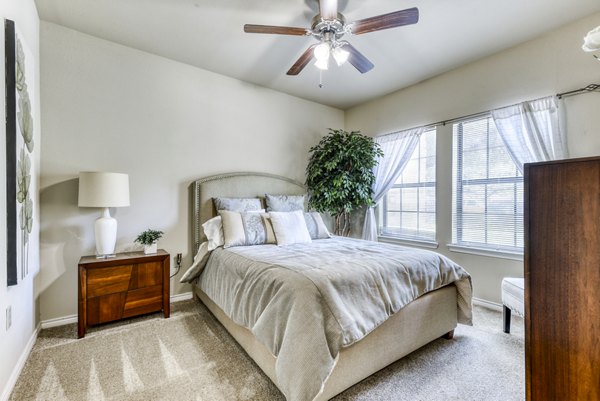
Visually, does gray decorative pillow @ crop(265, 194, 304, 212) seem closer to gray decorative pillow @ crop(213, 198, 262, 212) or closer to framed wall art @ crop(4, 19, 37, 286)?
gray decorative pillow @ crop(213, 198, 262, 212)

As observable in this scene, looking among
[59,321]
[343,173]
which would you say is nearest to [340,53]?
[343,173]

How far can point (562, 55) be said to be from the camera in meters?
2.55

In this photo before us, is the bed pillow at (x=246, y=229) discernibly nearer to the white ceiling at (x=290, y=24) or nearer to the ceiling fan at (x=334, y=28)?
the ceiling fan at (x=334, y=28)

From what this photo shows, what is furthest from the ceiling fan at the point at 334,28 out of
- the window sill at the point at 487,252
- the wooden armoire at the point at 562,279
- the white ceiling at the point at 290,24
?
the window sill at the point at 487,252

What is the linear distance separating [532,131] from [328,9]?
2314mm

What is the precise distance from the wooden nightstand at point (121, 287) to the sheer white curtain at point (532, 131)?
3679 millimetres

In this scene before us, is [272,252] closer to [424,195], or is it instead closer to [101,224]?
[101,224]

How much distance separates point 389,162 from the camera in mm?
4055

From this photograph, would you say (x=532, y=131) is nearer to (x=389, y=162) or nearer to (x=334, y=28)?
(x=389, y=162)

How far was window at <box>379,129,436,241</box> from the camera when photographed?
3662 millimetres

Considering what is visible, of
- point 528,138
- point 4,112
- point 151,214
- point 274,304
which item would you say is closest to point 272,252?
point 274,304

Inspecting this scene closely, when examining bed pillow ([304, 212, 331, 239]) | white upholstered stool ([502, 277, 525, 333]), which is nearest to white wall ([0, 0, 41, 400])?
bed pillow ([304, 212, 331, 239])

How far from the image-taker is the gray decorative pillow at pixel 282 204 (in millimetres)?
3473

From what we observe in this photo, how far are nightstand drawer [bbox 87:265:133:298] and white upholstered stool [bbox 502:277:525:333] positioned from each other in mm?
3324
